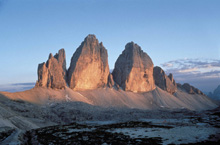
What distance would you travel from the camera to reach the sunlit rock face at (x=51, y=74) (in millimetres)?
86375

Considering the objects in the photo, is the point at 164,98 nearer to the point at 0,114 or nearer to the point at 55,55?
the point at 55,55

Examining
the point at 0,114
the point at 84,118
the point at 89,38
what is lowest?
the point at 84,118

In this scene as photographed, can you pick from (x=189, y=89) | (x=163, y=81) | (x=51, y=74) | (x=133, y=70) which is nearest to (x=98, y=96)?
(x=51, y=74)

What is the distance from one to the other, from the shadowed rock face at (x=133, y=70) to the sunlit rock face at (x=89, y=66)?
42.3 ft

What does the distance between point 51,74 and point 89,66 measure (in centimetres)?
2170

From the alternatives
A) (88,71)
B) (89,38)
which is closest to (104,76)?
(88,71)

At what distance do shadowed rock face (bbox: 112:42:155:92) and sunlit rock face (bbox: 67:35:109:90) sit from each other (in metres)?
12.9

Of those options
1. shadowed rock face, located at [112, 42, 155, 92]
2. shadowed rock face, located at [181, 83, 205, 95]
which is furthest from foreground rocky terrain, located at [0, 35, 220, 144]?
shadowed rock face, located at [181, 83, 205, 95]

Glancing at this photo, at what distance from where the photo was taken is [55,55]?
9831 centimetres

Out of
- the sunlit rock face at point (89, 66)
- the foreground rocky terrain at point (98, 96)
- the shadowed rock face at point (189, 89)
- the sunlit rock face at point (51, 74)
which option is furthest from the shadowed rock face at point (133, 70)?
the shadowed rock face at point (189, 89)

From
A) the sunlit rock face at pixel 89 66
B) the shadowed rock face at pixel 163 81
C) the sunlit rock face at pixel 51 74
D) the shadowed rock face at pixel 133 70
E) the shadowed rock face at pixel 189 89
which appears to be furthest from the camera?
the shadowed rock face at pixel 189 89

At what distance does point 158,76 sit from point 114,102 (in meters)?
58.3

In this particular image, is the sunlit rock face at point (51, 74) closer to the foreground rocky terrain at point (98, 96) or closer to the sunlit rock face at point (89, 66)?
the foreground rocky terrain at point (98, 96)

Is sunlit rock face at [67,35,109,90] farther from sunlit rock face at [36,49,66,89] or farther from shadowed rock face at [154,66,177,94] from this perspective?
shadowed rock face at [154,66,177,94]
